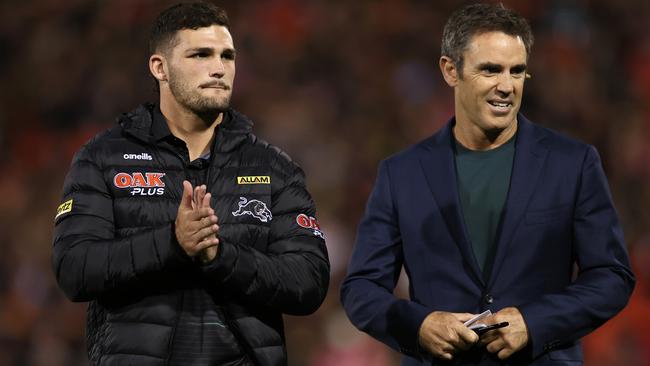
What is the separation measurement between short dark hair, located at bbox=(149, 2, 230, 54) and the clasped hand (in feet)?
3.84

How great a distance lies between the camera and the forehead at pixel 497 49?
402 cm

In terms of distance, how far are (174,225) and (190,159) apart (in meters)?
0.41

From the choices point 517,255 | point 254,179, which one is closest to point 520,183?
point 517,255

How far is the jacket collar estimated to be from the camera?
4016 millimetres

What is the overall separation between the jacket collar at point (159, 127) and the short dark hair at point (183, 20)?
21 centimetres

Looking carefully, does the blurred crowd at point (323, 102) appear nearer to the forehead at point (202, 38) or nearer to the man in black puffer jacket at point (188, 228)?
the man in black puffer jacket at point (188, 228)

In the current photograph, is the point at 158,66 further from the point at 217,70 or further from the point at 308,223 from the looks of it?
the point at 308,223

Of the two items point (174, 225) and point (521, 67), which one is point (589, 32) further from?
point (174, 225)

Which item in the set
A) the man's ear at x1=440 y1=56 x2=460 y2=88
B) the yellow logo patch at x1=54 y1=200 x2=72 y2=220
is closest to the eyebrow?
the yellow logo patch at x1=54 y1=200 x2=72 y2=220

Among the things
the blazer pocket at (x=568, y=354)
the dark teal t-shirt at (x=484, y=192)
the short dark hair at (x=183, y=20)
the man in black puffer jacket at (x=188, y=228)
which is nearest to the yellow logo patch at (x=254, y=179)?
the man in black puffer jacket at (x=188, y=228)

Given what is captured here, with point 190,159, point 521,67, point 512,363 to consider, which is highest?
point 521,67

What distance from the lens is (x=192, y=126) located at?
4.09 m

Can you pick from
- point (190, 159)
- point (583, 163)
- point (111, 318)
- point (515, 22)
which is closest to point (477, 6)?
point (515, 22)

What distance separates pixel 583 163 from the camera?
400 cm
